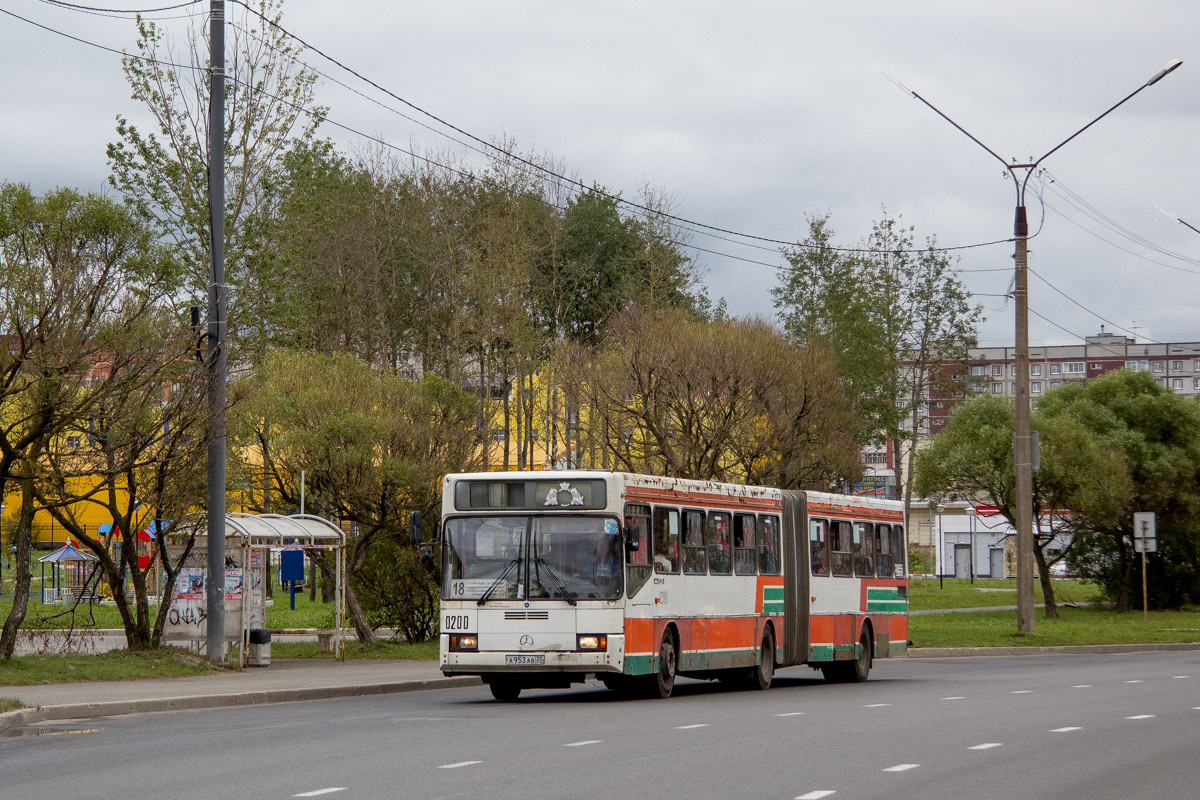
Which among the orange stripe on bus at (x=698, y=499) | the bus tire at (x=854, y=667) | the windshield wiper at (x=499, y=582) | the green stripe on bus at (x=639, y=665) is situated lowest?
the bus tire at (x=854, y=667)

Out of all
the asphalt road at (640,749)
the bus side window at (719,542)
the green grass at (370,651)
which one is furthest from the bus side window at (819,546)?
the green grass at (370,651)

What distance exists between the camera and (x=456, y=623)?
19.2 metres

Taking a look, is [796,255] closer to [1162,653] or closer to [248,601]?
[1162,653]

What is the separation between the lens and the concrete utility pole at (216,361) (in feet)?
76.6

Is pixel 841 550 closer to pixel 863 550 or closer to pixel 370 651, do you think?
pixel 863 550

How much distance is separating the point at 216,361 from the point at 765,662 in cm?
946

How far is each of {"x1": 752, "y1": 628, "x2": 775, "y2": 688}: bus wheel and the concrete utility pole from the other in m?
8.21

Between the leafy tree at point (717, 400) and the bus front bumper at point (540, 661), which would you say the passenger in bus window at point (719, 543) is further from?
the leafy tree at point (717, 400)

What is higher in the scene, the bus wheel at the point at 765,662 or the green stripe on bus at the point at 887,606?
the green stripe on bus at the point at 887,606

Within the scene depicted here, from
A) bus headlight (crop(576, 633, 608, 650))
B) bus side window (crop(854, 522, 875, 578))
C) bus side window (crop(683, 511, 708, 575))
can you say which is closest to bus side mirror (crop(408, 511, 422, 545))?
bus headlight (crop(576, 633, 608, 650))

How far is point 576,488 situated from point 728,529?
3640 mm

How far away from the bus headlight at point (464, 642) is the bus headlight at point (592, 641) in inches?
50.4

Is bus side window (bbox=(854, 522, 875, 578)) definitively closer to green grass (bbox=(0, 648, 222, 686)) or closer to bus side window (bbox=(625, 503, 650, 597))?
bus side window (bbox=(625, 503, 650, 597))

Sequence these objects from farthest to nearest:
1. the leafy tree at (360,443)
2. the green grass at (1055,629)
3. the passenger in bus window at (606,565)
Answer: the green grass at (1055,629) < the leafy tree at (360,443) < the passenger in bus window at (606,565)
